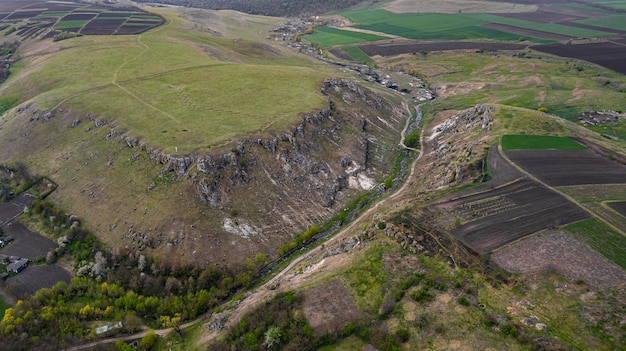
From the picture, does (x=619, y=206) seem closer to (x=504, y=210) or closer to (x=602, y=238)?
(x=602, y=238)

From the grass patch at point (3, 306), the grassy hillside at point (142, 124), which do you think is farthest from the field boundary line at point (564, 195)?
the grass patch at point (3, 306)

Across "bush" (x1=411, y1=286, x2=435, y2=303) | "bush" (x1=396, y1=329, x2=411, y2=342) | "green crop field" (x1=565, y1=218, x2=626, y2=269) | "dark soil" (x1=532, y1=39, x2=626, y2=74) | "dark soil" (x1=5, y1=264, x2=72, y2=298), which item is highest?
"dark soil" (x1=532, y1=39, x2=626, y2=74)

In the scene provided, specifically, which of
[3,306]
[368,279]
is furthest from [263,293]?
[3,306]

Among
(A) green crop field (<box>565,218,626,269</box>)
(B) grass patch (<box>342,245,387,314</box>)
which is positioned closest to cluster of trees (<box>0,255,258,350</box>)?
(B) grass patch (<box>342,245,387,314</box>)

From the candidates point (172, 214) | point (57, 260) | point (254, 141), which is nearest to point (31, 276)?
point (57, 260)

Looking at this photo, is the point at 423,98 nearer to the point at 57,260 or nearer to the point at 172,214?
the point at 172,214

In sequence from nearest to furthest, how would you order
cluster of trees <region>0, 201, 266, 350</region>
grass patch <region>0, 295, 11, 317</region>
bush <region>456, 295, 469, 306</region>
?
bush <region>456, 295, 469, 306</region>, cluster of trees <region>0, 201, 266, 350</region>, grass patch <region>0, 295, 11, 317</region>

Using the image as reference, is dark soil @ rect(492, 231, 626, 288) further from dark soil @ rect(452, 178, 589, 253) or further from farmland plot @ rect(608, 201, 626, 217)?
farmland plot @ rect(608, 201, 626, 217)
